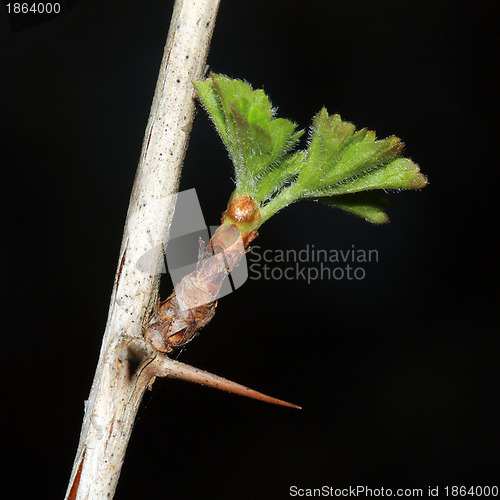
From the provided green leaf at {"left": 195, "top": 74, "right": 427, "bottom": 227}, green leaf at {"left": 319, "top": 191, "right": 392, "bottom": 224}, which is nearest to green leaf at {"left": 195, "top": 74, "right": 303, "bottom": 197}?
green leaf at {"left": 195, "top": 74, "right": 427, "bottom": 227}

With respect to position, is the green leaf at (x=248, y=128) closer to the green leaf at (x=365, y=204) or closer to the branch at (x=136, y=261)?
the branch at (x=136, y=261)

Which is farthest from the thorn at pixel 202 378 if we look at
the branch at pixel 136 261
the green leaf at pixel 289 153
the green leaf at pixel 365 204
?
the green leaf at pixel 365 204

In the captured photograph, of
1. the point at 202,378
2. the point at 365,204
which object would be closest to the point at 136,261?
the point at 202,378

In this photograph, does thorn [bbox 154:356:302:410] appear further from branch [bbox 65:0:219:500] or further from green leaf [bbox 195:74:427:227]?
green leaf [bbox 195:74:427:227]

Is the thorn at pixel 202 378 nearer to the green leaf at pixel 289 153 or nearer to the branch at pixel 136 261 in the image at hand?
the branch at pixel 136 261

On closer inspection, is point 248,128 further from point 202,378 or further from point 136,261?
point 202,378

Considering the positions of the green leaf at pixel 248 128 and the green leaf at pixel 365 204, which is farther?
the green leaf at pixel 365 204

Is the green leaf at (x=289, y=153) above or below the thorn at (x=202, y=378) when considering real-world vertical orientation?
above
